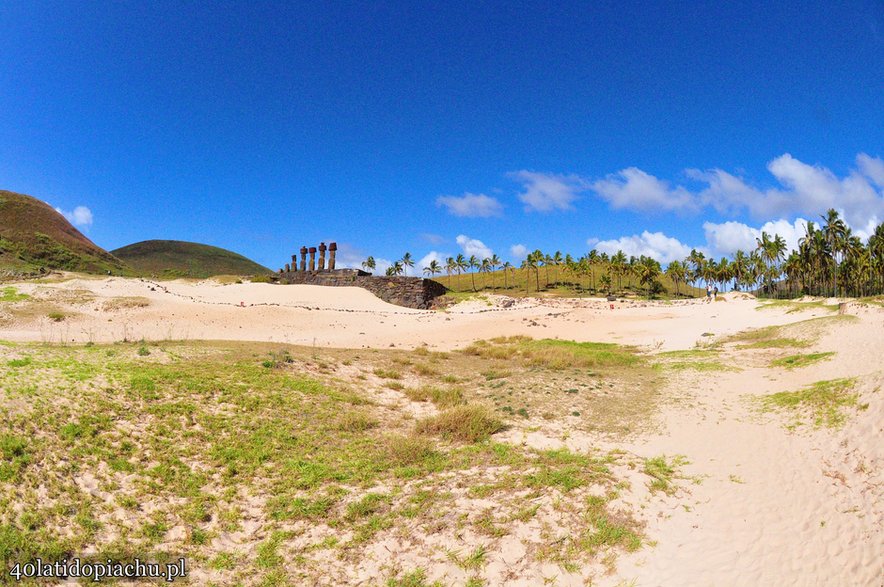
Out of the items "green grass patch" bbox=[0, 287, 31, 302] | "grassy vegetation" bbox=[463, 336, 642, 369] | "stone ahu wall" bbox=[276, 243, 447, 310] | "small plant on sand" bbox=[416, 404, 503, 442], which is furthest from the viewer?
"stone ahu wall" bbox=[276, 243, 447, 310]

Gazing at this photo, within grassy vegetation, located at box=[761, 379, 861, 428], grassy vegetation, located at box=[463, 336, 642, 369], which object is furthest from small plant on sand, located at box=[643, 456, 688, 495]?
grassy vegetation, located at box=[463, 336, 642, 369]

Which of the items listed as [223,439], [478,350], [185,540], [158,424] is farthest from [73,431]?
[478,350]

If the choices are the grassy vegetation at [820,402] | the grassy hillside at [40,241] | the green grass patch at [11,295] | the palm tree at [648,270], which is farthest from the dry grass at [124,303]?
the palm tree at [648,270]

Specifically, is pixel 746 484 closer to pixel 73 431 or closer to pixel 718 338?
pixel 73 431

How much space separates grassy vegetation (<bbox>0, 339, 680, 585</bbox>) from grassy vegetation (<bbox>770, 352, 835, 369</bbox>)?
9.92m

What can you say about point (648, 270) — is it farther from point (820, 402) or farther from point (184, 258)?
point (184, 258)

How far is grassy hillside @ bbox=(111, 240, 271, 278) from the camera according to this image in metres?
147

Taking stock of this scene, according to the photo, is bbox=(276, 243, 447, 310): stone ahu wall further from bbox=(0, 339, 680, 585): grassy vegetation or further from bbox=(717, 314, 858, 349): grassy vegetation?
bbox=(0, 339, 680, 585): grassy vegetation

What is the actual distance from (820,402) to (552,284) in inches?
4322

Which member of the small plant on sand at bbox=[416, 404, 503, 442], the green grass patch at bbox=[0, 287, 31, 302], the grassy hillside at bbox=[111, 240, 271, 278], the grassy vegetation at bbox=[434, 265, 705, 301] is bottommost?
the small plant on sand at bbox=[416, 404, 503, 442]

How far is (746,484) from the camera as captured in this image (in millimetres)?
8266

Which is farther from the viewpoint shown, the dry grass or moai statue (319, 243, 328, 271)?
moai statue (319, 243, 328, 271)

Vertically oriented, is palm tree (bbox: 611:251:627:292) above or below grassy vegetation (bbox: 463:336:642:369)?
above

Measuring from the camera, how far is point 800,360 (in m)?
18.7
